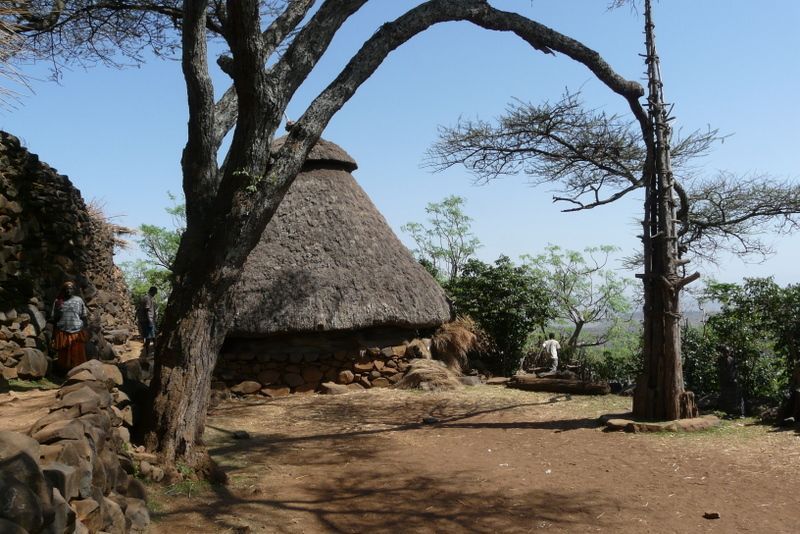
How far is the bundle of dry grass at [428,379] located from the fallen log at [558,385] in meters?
1.10

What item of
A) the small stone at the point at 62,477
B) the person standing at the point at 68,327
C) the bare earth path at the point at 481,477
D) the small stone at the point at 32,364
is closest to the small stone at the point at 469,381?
the bare earth path at the point at 481,477

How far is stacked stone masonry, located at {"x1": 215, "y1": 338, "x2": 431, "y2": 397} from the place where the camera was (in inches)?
435

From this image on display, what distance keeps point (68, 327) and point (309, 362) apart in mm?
3936

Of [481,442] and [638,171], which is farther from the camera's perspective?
[638,171]

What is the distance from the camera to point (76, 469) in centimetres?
320

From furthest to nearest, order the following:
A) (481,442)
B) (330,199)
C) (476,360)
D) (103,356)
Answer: (476,360) → (330,199) → (103,356) → (481,442)

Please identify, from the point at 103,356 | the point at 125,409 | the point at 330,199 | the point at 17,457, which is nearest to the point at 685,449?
the point at 125,409

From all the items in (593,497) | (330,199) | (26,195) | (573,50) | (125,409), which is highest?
(573,50)

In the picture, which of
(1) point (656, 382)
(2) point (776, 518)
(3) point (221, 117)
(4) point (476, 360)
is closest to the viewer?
(2) point (776, 518)

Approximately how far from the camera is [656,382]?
27.8ft

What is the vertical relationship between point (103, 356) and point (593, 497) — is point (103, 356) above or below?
above

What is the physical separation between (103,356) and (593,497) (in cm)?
Answer: 817

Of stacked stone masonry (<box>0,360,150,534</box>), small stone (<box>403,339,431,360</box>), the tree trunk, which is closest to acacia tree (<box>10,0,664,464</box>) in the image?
stacked stone masonry (<box>0,360,150,534</box>)

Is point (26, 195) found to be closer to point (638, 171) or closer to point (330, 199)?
point (330, 199)
